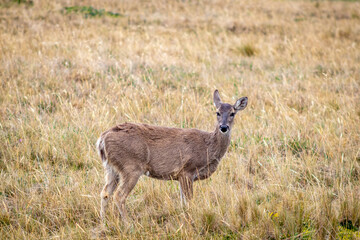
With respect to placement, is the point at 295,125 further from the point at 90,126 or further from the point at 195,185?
the point at 90,126

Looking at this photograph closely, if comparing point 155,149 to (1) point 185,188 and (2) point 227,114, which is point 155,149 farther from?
(2) point 227,114

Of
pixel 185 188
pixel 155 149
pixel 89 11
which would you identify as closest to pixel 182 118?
pixel 155 149

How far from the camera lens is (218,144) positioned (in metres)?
4.95

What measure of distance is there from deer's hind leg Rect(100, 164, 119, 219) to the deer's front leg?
0.75 m

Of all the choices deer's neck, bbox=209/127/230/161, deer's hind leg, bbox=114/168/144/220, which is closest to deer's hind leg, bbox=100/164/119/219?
deer's hind leg, bbox=114/168/144/220

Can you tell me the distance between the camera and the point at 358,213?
380 cm

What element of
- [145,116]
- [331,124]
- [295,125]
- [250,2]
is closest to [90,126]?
[145,116]

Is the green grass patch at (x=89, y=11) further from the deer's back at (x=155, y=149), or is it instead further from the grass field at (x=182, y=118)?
the deer's back at (x=155, y=149)

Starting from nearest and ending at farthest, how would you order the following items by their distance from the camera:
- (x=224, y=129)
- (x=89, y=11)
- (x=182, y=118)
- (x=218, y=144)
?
1. (x=224, y=129)
2. (x=218, y=144)
3. (x=182, y=118)
4. (x=89, y=11)

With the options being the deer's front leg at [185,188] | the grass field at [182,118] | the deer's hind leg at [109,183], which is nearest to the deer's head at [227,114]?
the grass field at [182,118]

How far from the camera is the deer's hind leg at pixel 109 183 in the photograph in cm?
425

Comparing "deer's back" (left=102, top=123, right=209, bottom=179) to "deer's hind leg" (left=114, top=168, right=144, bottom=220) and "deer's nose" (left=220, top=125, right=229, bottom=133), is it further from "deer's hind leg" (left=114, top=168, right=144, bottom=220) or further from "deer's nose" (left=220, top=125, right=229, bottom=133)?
"deer's nose" (left=220, top=125, right=229, bottom=133)

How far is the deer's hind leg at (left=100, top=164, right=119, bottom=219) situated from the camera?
167 inches

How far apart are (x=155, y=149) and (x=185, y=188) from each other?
57 cm
